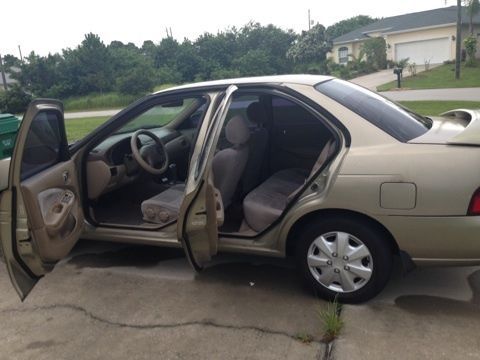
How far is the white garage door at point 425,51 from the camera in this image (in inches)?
1336

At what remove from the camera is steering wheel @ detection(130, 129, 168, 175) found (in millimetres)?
3999

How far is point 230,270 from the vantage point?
3.75 m

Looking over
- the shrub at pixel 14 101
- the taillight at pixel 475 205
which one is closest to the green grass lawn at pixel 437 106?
the taillight at pixel 475 205

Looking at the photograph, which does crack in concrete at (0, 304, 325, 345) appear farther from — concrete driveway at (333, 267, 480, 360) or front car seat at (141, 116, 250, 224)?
front car seat at (141, 116, 250, 224)

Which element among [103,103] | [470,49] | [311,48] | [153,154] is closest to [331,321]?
[153,154]

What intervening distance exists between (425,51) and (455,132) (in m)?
35.5

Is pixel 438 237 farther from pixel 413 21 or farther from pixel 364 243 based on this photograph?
pixel 413 21

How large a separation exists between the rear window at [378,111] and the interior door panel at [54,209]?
1.95m

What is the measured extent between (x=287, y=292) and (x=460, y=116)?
6.47ft

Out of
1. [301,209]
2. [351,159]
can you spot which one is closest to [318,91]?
[351,159]

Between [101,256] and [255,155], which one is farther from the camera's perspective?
[101,256]

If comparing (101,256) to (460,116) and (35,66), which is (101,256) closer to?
(460,116)

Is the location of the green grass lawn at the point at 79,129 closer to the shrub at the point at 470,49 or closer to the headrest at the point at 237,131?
the headrest at the point at 237,131

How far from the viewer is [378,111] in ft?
10.6
